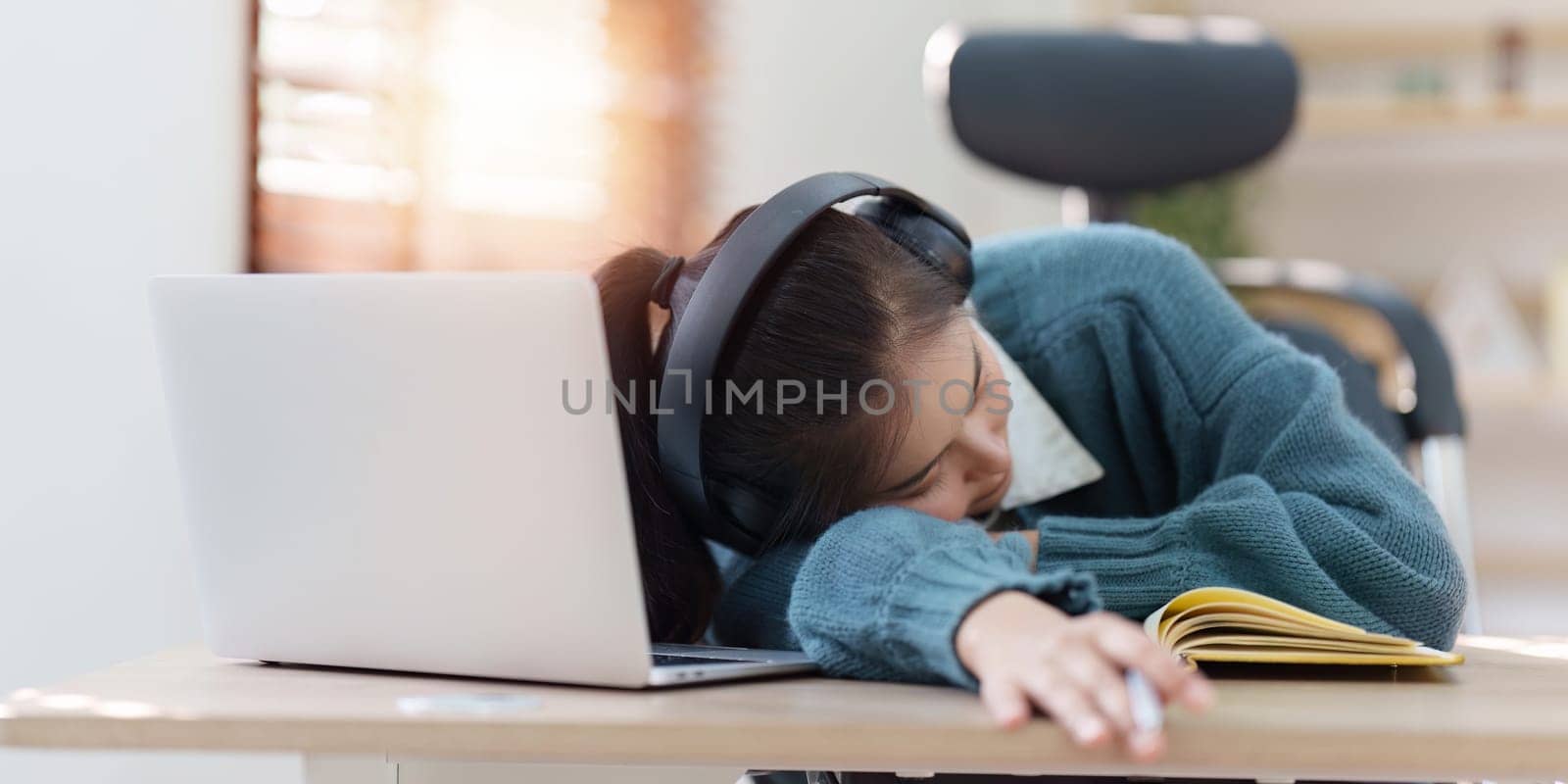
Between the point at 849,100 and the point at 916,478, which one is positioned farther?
the point at 849,100

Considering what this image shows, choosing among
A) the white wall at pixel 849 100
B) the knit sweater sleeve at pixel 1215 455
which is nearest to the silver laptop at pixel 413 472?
the knit sweater sleeve at pixel 1215 455

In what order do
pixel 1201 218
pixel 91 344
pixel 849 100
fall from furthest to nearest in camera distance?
pixel 849 100 < pixel 1201 218 < pixel 91 344

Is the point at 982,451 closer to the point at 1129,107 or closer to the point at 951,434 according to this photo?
the point at 951,434

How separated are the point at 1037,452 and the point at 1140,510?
0.46 feet

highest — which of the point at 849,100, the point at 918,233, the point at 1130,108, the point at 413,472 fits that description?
the point at 849,100

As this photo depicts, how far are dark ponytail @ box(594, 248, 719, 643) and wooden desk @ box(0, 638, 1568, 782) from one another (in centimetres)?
23

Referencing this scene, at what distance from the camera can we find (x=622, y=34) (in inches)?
119

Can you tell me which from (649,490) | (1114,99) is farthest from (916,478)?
(1114,99)

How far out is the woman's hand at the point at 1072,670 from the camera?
0.50 meters

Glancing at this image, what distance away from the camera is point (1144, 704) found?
49 centimetres

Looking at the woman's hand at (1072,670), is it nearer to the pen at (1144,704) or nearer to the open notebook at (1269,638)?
the pen at (1144,704)

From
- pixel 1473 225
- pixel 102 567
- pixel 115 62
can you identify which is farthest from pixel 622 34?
pixel 1473 225

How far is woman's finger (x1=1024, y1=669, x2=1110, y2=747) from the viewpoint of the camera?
49 centimetres

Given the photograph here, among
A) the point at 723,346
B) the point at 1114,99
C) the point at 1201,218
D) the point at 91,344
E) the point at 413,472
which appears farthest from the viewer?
the point at 1201,218
